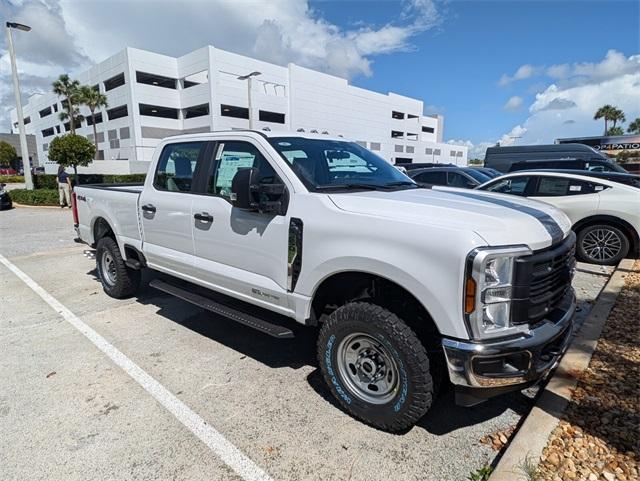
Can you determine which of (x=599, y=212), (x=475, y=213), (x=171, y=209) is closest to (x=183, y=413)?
(x=171, y=209)

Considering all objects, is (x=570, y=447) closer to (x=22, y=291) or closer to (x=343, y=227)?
(x=343, y=227)

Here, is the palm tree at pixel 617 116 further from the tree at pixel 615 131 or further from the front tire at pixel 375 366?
the front tire at pixel 375 366

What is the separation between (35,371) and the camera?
12.1 ft

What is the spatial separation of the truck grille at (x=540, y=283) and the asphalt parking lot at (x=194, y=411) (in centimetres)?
95

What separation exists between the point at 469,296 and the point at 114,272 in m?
5.00

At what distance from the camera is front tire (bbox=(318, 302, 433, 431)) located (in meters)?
2.52

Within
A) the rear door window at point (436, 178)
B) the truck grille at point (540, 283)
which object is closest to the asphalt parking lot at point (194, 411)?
the truck grille at point (540, 283)

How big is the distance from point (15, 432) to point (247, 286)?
1895mm

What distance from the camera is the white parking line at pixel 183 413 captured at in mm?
2473

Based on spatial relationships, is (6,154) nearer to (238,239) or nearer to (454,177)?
(454,177)

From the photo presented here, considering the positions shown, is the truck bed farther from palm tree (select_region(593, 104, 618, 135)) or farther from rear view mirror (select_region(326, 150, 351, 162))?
palm tree (select_region(593, 104, 618, 135))

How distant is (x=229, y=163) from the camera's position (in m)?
3.83

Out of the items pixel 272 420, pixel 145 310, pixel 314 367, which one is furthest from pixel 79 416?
pixel 145 310

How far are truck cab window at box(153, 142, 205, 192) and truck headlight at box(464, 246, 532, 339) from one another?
2.94 metres
